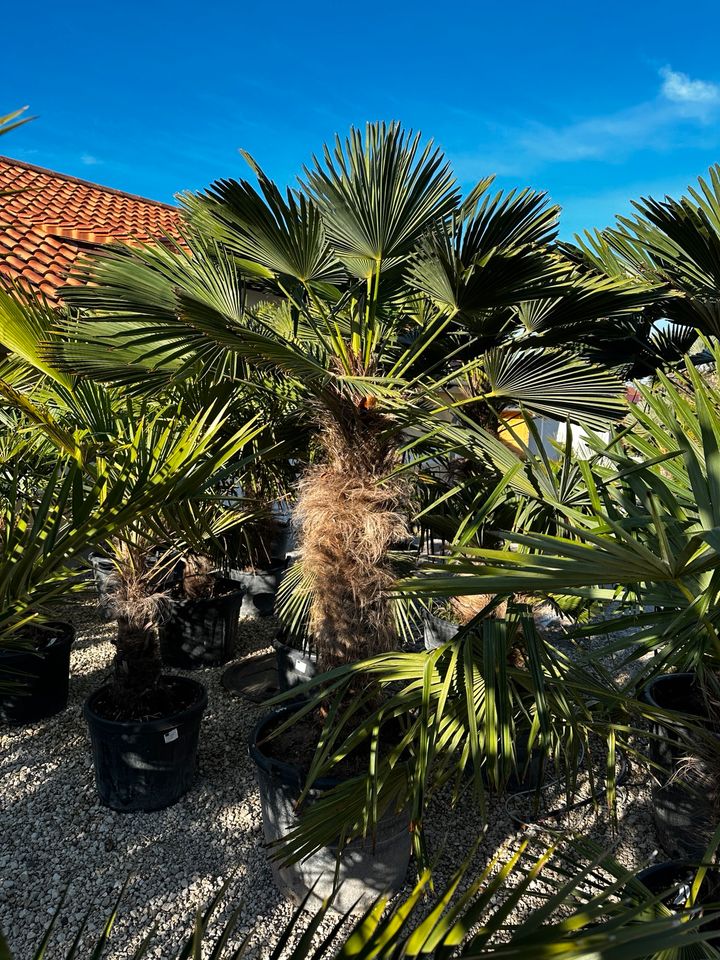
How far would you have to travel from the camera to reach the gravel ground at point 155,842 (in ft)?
7.30

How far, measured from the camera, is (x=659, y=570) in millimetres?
1012

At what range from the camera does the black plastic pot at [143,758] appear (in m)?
2.73

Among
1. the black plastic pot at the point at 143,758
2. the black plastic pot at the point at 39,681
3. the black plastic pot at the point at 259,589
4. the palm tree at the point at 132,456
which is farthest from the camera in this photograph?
the black plastic pot at the point at 259,589

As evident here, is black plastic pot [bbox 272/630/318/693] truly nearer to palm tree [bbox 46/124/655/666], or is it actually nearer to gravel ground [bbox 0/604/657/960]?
gravel ground [bbox 0/604/657/960]

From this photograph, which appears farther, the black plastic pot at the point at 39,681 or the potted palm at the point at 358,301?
the black plastic pot at the point at 39,681

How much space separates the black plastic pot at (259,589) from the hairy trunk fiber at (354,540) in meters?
3.08

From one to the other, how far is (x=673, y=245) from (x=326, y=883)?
271 cm

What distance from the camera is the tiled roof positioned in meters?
5.79

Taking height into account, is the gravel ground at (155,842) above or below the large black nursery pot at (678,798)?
below

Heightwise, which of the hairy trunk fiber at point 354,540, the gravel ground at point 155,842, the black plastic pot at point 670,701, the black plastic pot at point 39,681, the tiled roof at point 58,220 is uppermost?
the tiled roof at point 58,220

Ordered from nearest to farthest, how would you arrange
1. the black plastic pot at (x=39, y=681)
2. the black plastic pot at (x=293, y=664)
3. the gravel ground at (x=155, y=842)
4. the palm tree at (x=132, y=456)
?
1. the palm tree at (x=132, y=456)
2. the gravel ground at (x=155, y=842)
3. the black plastic pot at (x=39, y=681)
4. the black plastic pot at (x=293, y=664)

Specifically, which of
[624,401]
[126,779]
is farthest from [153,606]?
[624,401]

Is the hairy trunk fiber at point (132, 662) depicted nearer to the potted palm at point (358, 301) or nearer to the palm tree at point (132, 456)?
the palm tree at point (132, 456)

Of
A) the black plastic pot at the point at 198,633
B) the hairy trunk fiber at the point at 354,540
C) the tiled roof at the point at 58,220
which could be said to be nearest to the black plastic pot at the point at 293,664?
the black plastic pot at the point at 198,633
